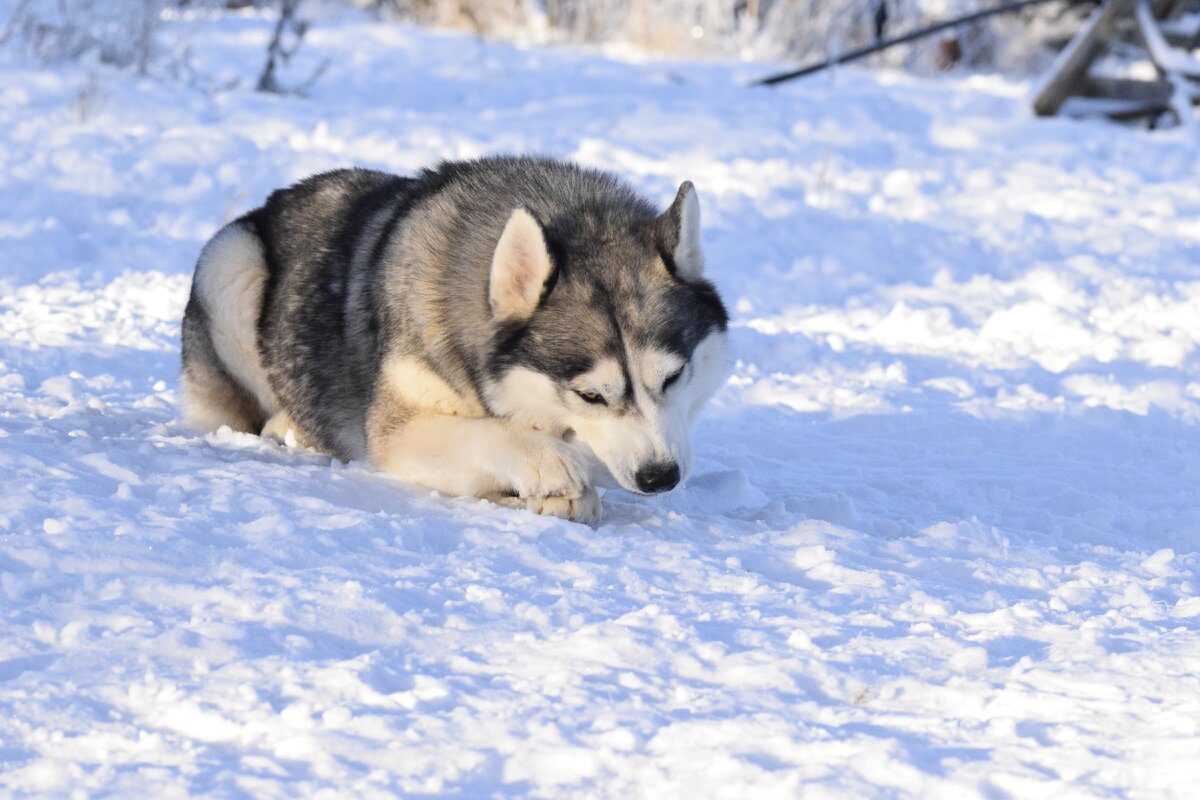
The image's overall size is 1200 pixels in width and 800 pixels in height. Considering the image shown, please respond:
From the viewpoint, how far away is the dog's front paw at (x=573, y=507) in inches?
164

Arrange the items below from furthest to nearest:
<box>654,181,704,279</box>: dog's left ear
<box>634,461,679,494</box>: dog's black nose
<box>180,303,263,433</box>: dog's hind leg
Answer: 1. <box>180,303,263,433</box>: dog's hind leg
2. <box>654,181,704,279</box>: dog's left ear
3. <box>634,461,679,494</box>: dog's black nose

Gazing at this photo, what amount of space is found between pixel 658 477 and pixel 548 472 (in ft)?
1.16

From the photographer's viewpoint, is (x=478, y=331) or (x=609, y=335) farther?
(x=478, y=331)

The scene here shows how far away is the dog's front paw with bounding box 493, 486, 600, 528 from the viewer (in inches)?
164

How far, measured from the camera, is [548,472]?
4164 millimetres

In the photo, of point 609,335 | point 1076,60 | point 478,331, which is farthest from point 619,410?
point 1076,60

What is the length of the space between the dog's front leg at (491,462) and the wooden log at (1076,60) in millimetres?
10871

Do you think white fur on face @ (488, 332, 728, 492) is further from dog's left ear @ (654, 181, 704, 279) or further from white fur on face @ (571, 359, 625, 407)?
dog's left ear @ (654, 181, 704, 279)

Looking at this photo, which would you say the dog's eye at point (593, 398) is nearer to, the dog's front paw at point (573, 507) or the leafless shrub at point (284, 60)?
the dog's front paw at point (573, 507)

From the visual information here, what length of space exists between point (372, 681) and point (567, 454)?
4.63ft

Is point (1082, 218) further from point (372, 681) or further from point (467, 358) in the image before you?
point (372, 681)

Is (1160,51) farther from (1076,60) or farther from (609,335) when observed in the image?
(609,335)

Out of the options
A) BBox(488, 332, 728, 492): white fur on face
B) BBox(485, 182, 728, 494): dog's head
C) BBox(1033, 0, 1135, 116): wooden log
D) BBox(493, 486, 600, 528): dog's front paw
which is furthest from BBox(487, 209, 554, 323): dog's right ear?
BBox(1033, 0, 1135, 116): wooden log

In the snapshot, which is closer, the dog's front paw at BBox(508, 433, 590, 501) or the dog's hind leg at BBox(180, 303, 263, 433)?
the dog's front paw at BBox(508, 433, 590, 501)
